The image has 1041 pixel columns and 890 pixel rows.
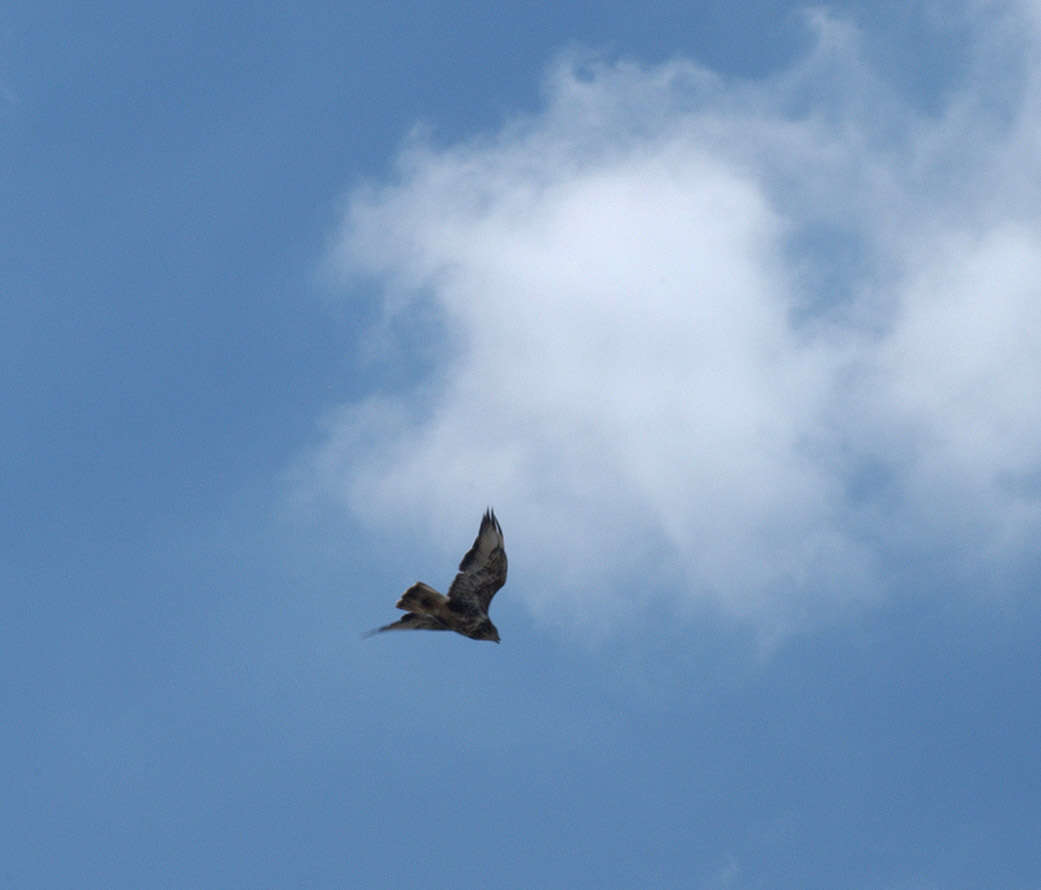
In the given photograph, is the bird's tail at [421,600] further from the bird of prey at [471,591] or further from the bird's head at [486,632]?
the bird's head at [486,632]

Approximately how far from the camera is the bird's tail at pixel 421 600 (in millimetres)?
44438

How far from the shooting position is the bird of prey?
147 ft

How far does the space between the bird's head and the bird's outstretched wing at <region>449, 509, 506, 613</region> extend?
2.29 feet

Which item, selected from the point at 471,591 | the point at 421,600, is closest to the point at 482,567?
the point at 471,591

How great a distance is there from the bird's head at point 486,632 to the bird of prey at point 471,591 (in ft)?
0.53

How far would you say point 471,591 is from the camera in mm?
45062

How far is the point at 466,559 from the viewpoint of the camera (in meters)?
44.9

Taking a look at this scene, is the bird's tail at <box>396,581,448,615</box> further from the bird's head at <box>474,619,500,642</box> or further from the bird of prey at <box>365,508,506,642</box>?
the bird's head at <box>474,619,500,642</box>

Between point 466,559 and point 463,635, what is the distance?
93.5 inches

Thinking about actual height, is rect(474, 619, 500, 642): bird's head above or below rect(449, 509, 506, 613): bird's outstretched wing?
below

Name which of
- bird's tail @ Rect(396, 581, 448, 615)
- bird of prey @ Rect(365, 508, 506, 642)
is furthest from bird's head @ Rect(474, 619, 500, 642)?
bird's tail @ Rect(396, 581, 448, 615)

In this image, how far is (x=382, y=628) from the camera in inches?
1768

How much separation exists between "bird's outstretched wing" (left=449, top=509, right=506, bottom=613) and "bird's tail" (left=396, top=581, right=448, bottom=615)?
15.3 inches

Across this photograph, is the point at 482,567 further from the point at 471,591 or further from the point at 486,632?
the point at 486,632
